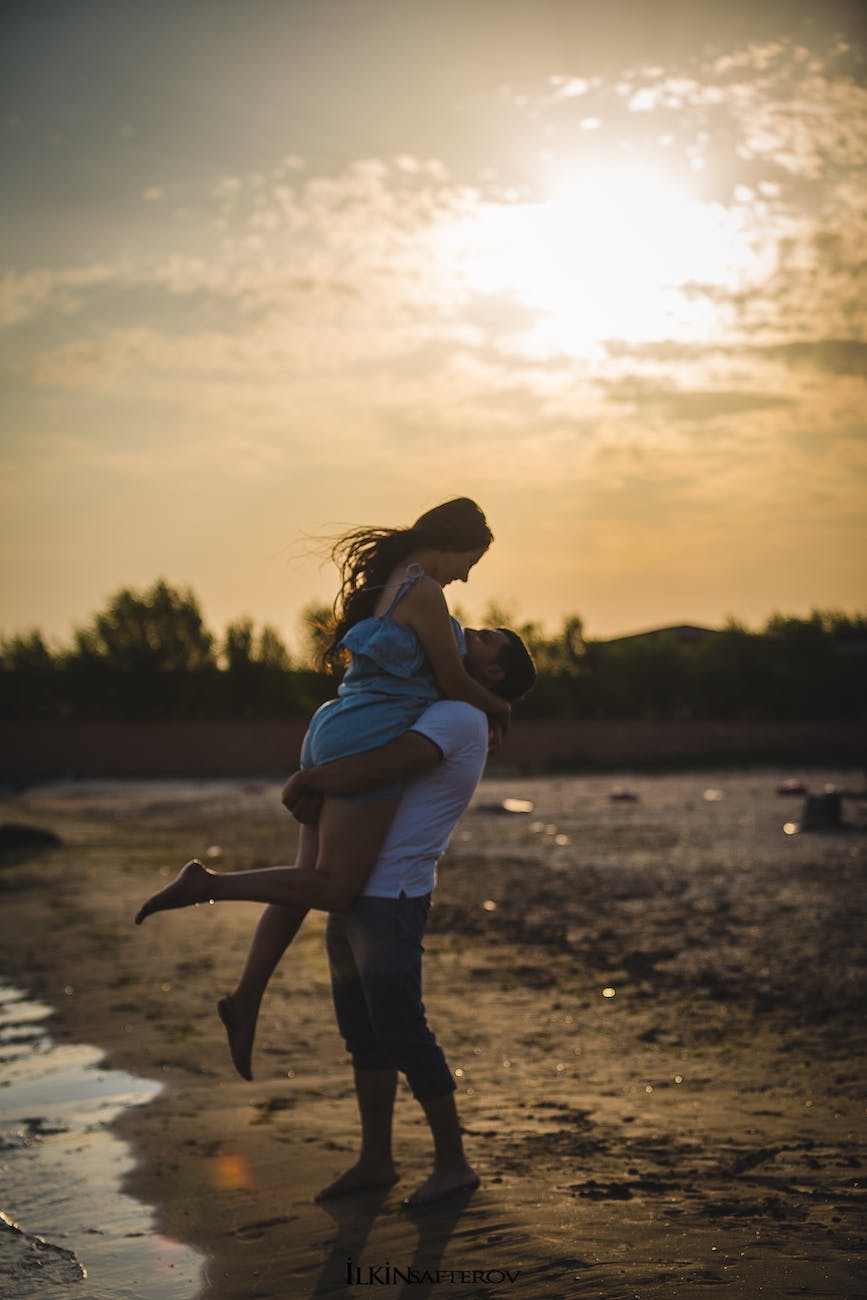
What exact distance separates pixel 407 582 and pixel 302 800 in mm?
758

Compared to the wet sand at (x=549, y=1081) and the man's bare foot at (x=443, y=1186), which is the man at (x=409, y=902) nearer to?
the man's bare foot at (x=443, y=1186)

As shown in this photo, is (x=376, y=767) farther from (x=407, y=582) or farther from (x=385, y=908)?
(x=407, y=582)

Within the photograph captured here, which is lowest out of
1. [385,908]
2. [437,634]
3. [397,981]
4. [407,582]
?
[397,981]

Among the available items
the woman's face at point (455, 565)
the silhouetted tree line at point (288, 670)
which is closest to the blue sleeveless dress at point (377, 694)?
the woman's face at point (455, 565)

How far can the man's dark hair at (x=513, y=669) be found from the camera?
423 cm

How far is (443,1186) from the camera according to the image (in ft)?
13.0

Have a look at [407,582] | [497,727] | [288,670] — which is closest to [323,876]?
[497,727]

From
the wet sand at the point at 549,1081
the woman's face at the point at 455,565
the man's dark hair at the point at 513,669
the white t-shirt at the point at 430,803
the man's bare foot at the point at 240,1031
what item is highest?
the woman's face at the point at 455,565

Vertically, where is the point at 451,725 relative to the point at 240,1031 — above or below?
above

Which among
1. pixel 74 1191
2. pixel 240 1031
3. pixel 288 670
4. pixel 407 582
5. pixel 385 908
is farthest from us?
pixel 288 670

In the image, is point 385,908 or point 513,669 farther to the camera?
point 513,669

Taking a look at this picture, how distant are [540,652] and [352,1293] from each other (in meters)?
74.7

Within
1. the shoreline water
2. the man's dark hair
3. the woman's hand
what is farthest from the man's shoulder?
the shoreline water

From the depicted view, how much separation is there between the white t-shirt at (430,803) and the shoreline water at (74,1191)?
1.22m
